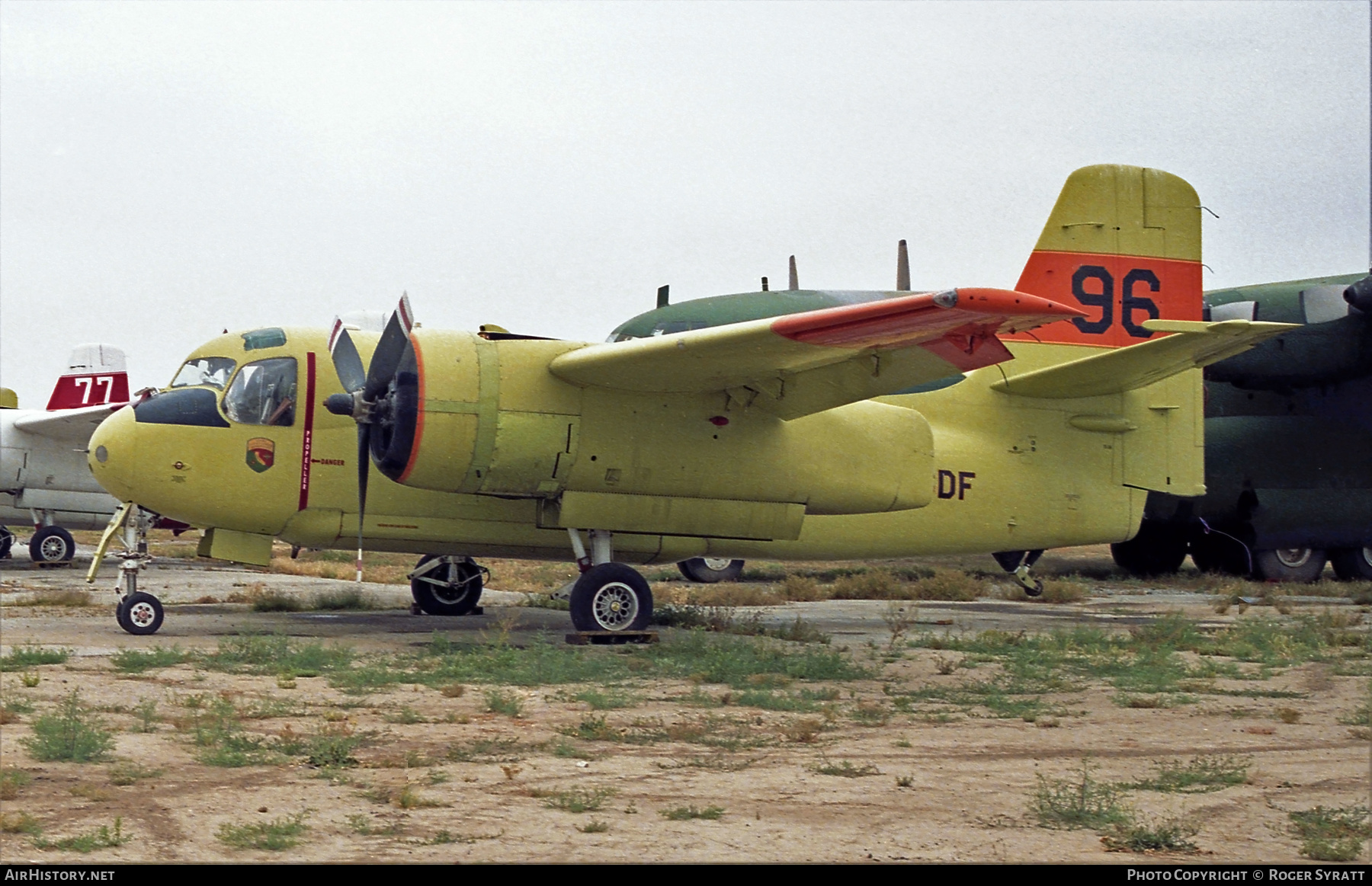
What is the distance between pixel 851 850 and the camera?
564 centimetres

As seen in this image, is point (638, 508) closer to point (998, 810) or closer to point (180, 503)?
point (180, 503)

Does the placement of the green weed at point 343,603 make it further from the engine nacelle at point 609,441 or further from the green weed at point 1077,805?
the green weed at point 1077,805

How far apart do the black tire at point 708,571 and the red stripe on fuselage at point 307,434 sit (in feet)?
34.9

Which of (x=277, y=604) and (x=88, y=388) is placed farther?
(x=88, y=388)

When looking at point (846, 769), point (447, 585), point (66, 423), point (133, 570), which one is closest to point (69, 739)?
point (846, 769)

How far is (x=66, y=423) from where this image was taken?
26.0m

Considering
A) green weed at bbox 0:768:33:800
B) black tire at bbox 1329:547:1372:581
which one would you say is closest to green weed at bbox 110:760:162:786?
green weed at bbox 0:768:33:800

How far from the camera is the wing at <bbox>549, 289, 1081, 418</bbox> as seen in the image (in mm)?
10398

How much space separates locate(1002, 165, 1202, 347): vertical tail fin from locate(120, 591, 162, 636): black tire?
10.9 meters

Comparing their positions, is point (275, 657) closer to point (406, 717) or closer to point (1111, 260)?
point (406, 717)

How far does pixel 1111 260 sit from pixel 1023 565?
418cm

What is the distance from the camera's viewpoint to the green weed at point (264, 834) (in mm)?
5430

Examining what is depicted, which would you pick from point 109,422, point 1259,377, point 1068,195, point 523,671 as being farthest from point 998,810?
point 1259,377

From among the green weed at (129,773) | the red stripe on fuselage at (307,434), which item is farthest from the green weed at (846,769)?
the red stripe on fuselage at (307,434)
